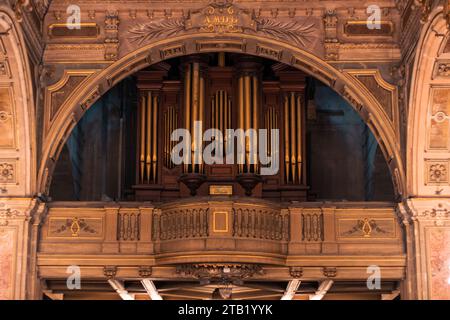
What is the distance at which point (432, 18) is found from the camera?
16.7m

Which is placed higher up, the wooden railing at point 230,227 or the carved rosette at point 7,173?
the carved rosette at point 7,173

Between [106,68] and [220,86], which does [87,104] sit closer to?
[106,68]

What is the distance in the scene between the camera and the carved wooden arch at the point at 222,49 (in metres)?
19.0

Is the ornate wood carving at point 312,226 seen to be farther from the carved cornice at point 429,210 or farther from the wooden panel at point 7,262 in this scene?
the wooden panel at point 7,262

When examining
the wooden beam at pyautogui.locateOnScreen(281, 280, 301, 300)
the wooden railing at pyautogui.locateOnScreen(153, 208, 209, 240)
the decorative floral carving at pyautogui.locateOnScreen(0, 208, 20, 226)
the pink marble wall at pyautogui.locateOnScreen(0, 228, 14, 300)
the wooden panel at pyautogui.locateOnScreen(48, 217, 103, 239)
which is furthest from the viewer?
the wooden beam at pyautogui.locateOnScreen(281, 280, 301, 300)

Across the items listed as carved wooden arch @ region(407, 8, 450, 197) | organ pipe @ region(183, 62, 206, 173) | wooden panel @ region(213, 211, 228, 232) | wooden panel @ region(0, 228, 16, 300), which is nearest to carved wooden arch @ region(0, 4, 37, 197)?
wooden panel @ region(0, 228, 16, 300)

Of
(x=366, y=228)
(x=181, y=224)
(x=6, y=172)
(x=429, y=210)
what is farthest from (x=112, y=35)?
(x=429, y=210)

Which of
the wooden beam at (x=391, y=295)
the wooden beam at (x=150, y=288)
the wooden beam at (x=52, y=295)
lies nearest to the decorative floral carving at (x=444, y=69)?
the wooden beam at (x=391, y=295)

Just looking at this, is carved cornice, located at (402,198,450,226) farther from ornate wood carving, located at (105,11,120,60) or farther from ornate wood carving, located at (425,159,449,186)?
ornate wood carving, located at (105,11,120,60)

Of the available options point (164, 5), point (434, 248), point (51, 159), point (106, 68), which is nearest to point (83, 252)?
point (51, 159)

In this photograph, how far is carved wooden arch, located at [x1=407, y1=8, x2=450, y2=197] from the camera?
58.4ft

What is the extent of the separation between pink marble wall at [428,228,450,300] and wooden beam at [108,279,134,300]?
5.59m

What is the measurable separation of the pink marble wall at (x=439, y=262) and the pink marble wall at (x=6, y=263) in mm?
7042
